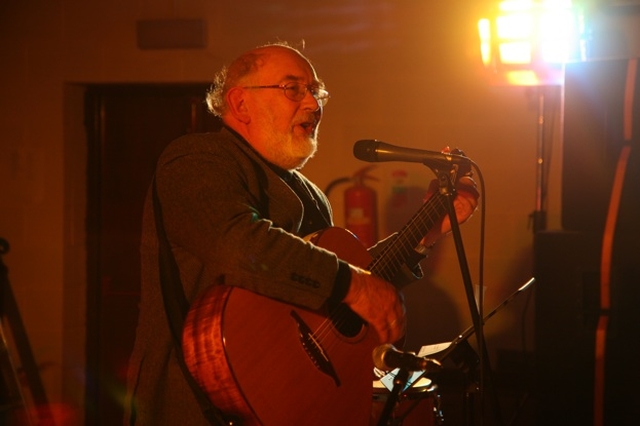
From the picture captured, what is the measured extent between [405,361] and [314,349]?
28 centimetres

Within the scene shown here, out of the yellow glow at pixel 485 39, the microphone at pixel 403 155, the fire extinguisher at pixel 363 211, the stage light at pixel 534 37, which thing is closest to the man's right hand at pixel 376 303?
the microphone at pixel 403 155

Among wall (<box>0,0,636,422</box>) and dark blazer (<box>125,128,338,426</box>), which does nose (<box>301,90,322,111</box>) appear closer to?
dark blazer (<box>125,128,338,426</box>)

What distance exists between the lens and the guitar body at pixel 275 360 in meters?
1.89

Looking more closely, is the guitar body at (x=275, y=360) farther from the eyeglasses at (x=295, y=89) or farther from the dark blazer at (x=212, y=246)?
the eyeglasses at (x=295, y=89)

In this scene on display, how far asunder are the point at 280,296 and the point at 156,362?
1.32ft

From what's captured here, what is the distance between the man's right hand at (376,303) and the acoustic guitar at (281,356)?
5.3 inches

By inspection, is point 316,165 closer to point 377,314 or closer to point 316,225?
point 316,225

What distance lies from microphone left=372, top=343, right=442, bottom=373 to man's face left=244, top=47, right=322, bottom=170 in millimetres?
649

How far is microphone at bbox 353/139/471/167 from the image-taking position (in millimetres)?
2066

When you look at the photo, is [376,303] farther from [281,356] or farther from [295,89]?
[295,89]

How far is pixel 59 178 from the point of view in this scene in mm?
4375

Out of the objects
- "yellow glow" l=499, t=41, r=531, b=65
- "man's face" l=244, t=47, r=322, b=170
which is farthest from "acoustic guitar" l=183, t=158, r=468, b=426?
"yellow glow" l=499, t=41, r=531, b=65

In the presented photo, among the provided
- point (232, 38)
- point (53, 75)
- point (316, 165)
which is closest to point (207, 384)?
point (316, 165)

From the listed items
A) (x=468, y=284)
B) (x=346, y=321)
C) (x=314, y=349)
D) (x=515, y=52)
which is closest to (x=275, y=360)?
(x=314, y=349)
